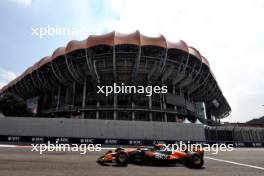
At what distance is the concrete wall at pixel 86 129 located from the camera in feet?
96.4

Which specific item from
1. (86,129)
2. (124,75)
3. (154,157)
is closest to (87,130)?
(86,129)

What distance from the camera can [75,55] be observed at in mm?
45188

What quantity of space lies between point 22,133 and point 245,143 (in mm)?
35194

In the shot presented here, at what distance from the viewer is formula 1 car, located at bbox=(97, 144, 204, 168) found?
9.17 metres

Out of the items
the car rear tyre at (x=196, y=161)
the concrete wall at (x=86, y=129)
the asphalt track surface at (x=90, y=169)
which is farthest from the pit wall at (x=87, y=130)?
the car rear tyre at (x=196, y=161)

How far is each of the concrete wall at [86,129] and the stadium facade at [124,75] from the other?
15.1m

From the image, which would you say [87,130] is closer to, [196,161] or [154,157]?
[154,157]

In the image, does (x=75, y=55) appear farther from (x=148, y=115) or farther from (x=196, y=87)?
(x=196, y=87)

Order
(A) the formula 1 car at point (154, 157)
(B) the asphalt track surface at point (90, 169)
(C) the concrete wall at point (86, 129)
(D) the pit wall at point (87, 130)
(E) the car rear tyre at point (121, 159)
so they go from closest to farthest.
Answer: (B) the asphalt track surface at point (90, 169) < (E) the car rear tyre at point (121, 159) < (A) the formula 1 car at point (154, 157) < (D) the pit wall at point (87, 130) < (C) the concrete wall at point (86, 129)

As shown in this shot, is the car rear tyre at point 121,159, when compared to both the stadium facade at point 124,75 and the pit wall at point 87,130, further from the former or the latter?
the stadium facade at point 124,75

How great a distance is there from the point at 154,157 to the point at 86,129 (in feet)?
72.1

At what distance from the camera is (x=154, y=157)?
30.6ft

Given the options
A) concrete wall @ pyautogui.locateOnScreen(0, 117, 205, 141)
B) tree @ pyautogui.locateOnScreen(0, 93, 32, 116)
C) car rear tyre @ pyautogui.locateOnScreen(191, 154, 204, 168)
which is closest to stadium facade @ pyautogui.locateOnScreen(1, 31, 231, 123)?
tree @ pyautogui.locateOnScreen(0, 93, 32, 116)

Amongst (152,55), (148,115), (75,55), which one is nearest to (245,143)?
(148,115)
